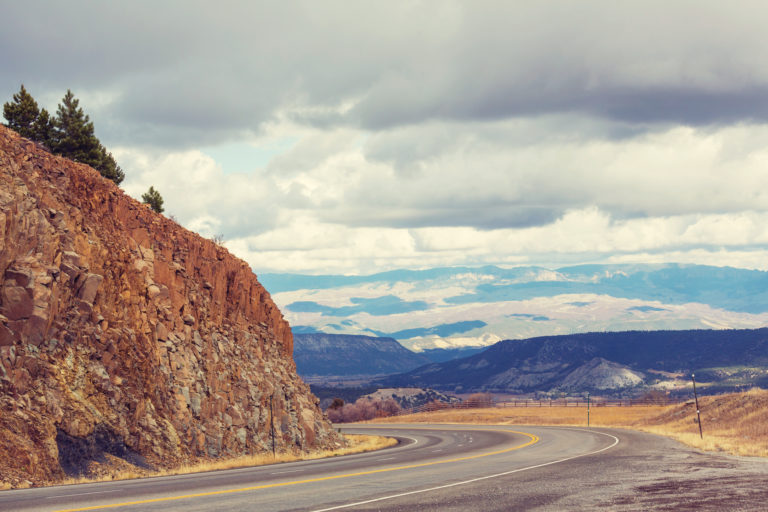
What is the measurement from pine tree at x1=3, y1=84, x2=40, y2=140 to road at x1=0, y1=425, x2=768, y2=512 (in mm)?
30992

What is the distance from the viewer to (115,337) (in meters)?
34.4

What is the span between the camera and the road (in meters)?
16.8

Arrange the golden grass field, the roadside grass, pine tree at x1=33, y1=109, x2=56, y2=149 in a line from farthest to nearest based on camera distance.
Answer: pine tree at x1=33, y1=109, x2=56, y2=149
the golden grass field
the roadside grass

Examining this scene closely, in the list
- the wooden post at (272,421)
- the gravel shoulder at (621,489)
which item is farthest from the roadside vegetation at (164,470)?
the gravel shoulder at (621,489)

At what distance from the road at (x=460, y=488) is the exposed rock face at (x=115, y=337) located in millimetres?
7542

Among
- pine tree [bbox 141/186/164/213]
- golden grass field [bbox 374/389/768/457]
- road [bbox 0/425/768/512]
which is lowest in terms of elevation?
golden grass field [bbox 374/389/768/457]

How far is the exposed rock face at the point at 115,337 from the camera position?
96.3ft

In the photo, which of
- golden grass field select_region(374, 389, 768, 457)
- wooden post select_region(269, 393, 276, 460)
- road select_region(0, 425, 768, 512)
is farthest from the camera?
wooden post select_region(269, 393, 276, 460)

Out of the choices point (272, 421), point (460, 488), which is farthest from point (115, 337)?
point (460, 488)

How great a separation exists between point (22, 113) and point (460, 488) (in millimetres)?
39663

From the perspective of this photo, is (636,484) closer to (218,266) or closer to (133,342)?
(133,342)

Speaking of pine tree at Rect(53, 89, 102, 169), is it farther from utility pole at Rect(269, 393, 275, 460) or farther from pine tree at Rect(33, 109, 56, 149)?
utility pole at Rect(269, 393, 275, 460)

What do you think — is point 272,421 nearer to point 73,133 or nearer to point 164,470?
point 164,470

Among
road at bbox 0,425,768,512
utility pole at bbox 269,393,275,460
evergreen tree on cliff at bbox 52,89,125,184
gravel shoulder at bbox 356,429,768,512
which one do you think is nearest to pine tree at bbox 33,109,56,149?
evergreen tree on cliff at bbox 52,89,125,184
